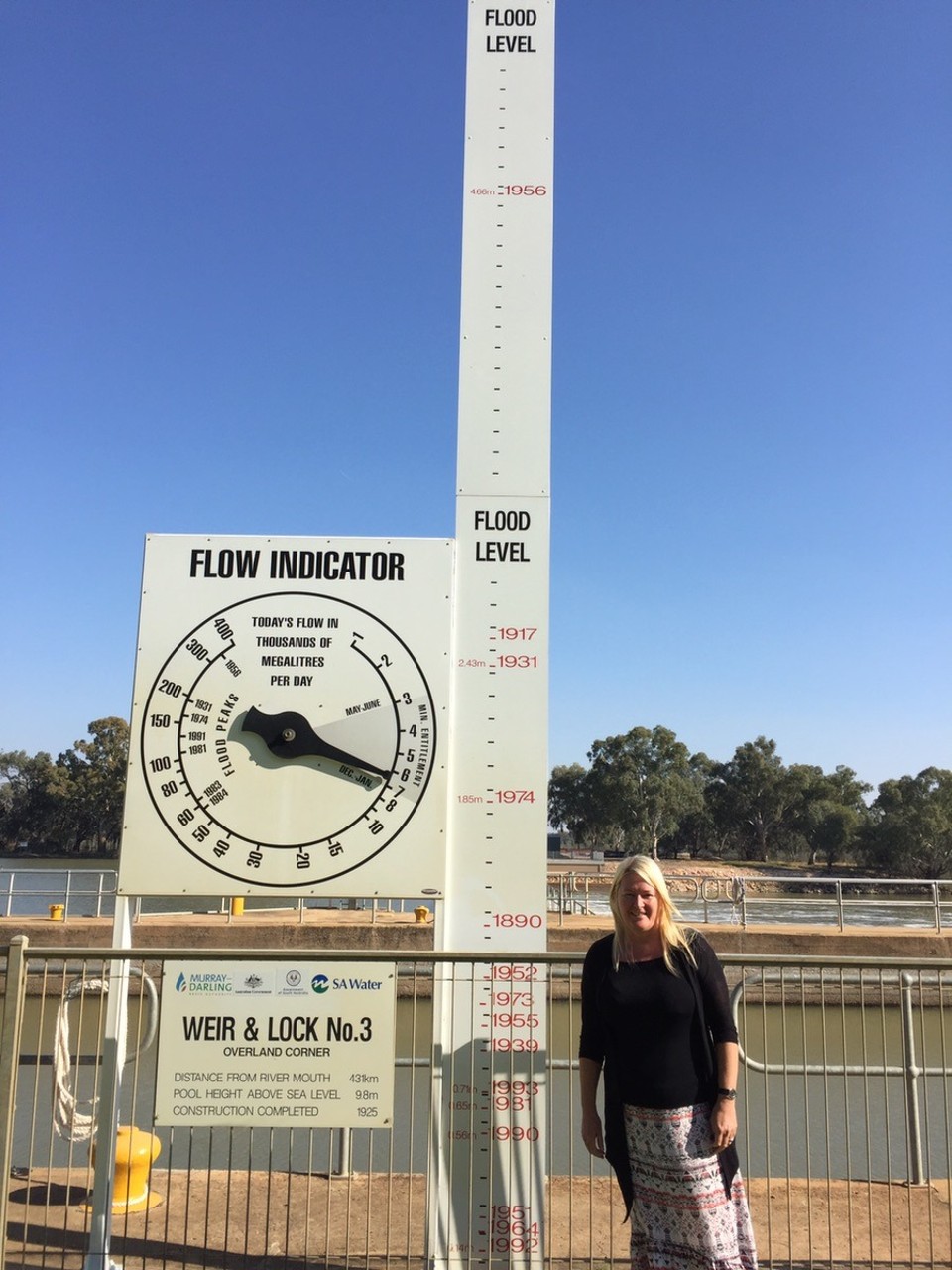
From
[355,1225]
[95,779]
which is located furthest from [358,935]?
[95,779]

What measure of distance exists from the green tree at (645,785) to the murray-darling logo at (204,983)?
77.0m

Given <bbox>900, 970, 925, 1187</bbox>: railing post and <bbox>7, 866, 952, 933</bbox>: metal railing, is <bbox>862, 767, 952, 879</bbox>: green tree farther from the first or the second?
<bbox>900, 970, 925, 1187</bbox>: railing post

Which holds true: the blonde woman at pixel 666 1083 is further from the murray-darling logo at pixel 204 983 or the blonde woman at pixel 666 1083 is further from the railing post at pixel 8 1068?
the railing post at pixel 8 1068

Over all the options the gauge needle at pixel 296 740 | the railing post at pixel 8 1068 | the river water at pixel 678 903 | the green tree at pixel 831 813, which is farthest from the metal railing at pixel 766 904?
the green tree at pixel 831 813

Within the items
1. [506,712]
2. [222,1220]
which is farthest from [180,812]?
[222,1220]

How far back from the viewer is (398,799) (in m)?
4.86

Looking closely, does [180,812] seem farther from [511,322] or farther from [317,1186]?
[511,322]

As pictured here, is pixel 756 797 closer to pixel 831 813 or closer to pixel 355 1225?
pixel 831 813

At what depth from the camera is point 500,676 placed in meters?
5.00

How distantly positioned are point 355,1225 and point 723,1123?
8.89 ft

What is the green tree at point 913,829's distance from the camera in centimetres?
6975

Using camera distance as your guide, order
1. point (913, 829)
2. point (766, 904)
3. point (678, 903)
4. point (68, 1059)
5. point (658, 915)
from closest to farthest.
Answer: point (658, 915) → point (68, 1059) → point (678, 903) → point (766, 904) → point (913, 829)

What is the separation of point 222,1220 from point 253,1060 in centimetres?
117

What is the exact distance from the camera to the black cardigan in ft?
10.8
